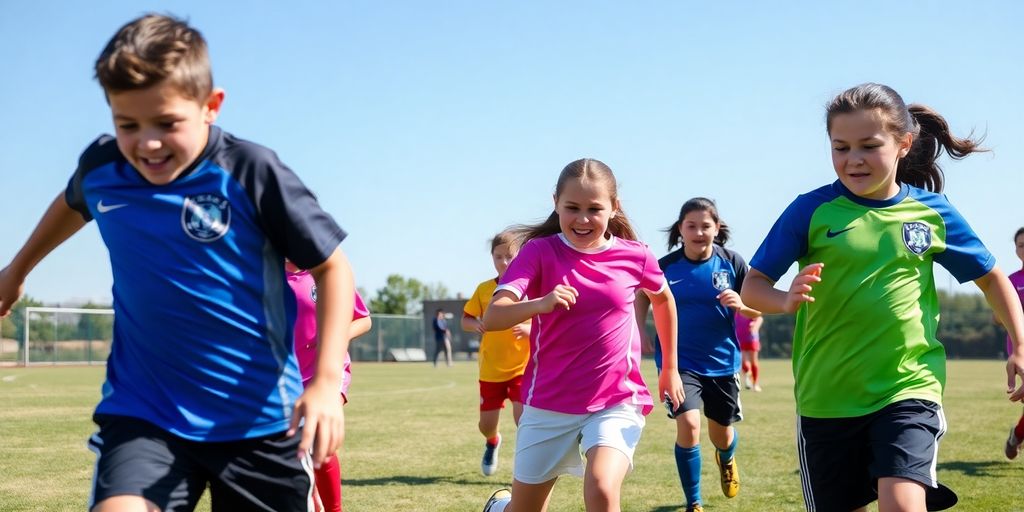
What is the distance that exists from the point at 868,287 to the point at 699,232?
3.91 m

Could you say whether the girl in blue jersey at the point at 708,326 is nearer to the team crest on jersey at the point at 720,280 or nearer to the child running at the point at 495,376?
the team crest on jersey at the point at 720,280

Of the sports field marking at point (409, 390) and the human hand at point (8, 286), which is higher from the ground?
the human hand at point (8, 286)

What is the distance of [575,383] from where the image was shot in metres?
5.12

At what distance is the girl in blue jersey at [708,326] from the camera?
26.3ft

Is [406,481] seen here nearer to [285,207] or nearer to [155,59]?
[285,207]

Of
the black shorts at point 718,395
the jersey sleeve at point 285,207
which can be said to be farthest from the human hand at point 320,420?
the black shorts at point 718,395

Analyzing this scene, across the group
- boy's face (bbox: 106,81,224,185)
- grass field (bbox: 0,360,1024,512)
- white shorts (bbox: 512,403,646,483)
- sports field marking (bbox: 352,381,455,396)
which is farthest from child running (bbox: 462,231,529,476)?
sports field marking (bbox: 352,381,455,396)

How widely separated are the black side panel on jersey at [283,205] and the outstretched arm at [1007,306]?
2.89 m

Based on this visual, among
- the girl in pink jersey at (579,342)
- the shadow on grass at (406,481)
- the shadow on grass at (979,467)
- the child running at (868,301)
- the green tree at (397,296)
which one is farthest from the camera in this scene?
the green tree at (397,296)

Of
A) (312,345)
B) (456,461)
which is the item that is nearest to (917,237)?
(312,345)

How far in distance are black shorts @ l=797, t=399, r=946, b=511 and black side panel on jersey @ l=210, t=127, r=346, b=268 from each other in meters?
2.27

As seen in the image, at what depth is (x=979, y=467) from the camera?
960 centimetres

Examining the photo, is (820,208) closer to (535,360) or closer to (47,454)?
(535,360)

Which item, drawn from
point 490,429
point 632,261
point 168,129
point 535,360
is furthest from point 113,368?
point 490,429
